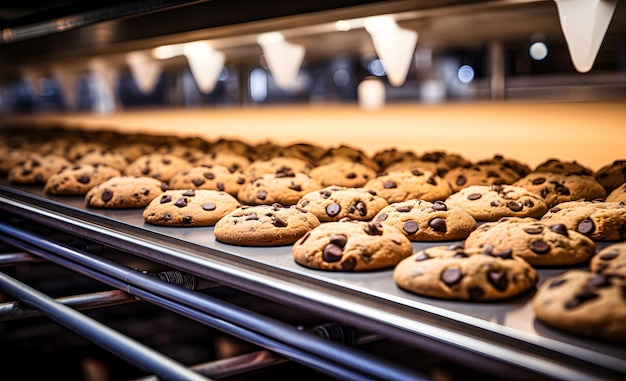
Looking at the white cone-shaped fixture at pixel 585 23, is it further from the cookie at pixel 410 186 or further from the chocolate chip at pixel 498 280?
the chocolate chip at pixel 498 280

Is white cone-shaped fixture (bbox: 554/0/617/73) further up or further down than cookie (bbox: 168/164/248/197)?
further up

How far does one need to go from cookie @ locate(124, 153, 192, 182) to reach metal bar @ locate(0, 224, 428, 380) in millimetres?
908

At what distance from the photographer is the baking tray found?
3.40 feet

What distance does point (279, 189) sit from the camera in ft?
7.98

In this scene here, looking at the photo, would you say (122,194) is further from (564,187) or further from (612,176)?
(612,176)

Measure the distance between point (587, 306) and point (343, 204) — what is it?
1094 millimetres

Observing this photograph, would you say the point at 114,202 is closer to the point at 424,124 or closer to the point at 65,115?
the point at 424,124

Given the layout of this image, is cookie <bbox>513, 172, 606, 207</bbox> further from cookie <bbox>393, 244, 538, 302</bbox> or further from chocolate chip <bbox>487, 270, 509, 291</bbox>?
chocolate chip <bbox>487, 270, 509, 291</bbox>

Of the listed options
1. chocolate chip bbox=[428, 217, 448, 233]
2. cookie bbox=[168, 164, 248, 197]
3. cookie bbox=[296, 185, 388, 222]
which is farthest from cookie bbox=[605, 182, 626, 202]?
cookie bbox=[168, 164, 248, 197]

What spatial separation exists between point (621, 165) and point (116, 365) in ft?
7.47

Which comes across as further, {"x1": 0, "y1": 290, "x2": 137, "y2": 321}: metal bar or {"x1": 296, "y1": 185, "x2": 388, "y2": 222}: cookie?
{"x1": 296, "y1": 185, "x2": 388, "y2": 222}: cookie

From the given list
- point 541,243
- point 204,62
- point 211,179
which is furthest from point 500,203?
point 204,62

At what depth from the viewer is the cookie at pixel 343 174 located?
2656 mm

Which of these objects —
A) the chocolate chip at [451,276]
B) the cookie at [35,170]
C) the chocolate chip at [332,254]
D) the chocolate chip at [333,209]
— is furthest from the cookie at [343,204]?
the cookie at [35,170]
